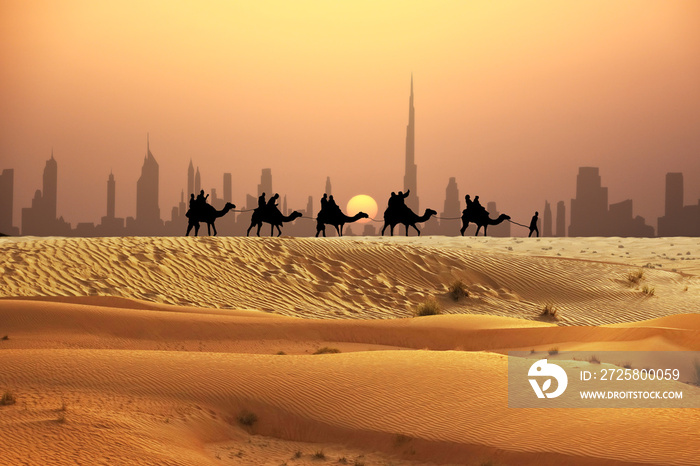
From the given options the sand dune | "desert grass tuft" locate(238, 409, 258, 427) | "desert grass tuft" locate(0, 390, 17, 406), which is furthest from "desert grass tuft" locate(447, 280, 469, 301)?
"desert grass tuft" locate(0, 390, 17, 406)

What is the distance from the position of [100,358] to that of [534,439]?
265 inches

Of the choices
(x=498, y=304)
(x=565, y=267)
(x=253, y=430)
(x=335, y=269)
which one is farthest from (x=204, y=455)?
(x=565, y=267)

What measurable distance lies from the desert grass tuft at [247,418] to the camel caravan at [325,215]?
88.5 feet

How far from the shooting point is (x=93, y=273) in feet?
86.3

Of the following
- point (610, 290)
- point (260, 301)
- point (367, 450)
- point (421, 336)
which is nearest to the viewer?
point (367, 450)

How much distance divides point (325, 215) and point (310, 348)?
2266cm

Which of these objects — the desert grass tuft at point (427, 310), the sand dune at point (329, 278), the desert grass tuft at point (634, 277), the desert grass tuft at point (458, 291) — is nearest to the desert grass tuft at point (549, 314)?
the sand dune at point (329, 278)

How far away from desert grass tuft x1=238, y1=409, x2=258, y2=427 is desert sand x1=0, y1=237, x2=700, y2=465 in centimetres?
2

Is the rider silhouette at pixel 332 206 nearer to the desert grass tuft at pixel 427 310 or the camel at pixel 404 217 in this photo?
the camel at pixel 404 217

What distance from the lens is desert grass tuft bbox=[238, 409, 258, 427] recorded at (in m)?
8.77

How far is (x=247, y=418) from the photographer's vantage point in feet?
28.9

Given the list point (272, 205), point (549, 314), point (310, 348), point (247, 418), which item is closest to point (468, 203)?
point (272, 205)

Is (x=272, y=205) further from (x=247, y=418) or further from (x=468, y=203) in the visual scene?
(x=247, y=418)

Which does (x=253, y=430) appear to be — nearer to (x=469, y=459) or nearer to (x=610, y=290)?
(x=469, y=459)
